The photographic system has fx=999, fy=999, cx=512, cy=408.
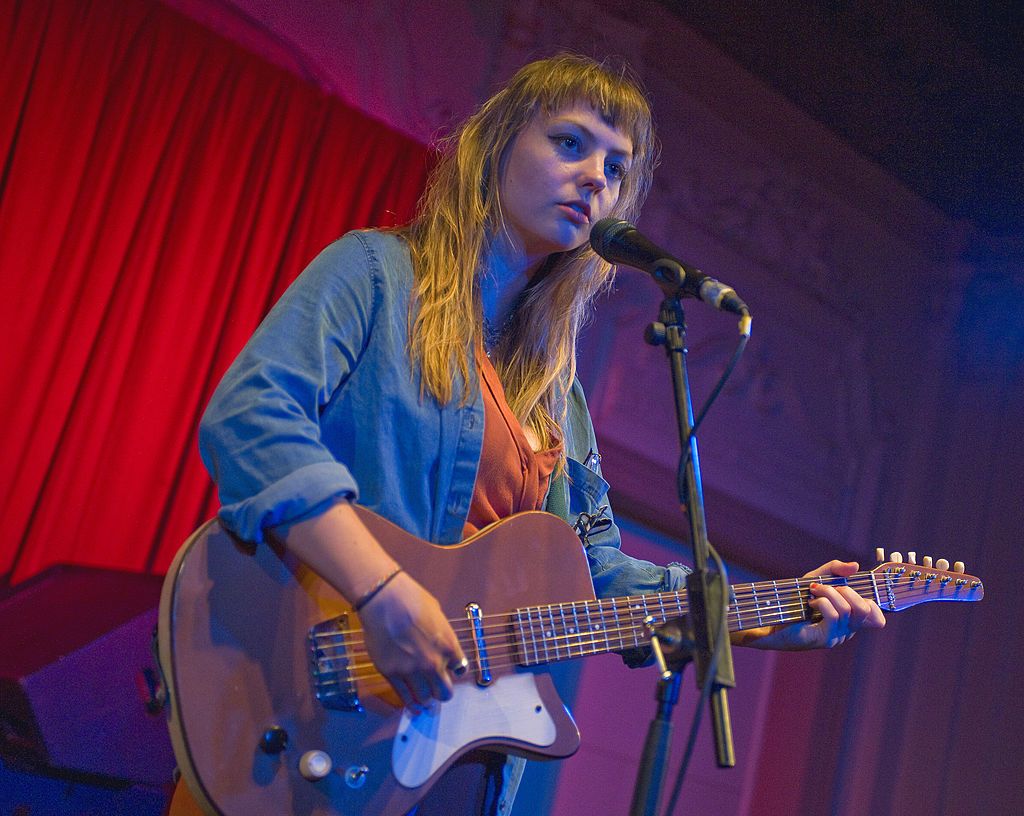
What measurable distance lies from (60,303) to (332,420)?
1901 millimetres

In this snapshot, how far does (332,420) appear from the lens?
1736 millimetres

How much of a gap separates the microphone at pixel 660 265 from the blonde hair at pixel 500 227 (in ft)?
1.02

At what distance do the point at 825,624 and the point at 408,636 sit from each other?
0.98 meters

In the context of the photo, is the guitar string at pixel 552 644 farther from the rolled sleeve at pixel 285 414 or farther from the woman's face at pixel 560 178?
the woman's face at pixel 560 178

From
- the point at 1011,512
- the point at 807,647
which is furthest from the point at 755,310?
the point at 807,647

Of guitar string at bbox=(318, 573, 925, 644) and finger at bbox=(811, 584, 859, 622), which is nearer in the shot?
guitar string at bbox=(318, 573, 925, 644)

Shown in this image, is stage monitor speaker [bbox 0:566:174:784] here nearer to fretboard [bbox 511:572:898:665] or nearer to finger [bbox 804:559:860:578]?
fretboard [bbox 511:572:898:665]

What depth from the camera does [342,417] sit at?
1.74 meters

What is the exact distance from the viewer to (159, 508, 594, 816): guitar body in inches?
55.9

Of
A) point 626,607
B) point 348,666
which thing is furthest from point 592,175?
point 348,666

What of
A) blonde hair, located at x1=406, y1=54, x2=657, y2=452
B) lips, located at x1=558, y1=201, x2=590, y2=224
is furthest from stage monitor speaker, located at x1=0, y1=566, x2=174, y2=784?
lips, located at x1=558, y1=201, x2=590, y2=224

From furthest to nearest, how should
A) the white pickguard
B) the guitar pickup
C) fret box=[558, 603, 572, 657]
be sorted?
fret box=[558, 603, 572, 657]
the guitar pickup
the white pickguard

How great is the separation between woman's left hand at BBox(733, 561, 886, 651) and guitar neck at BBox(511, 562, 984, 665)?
0.02 m

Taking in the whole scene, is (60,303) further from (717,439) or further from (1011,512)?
(1011,512)
